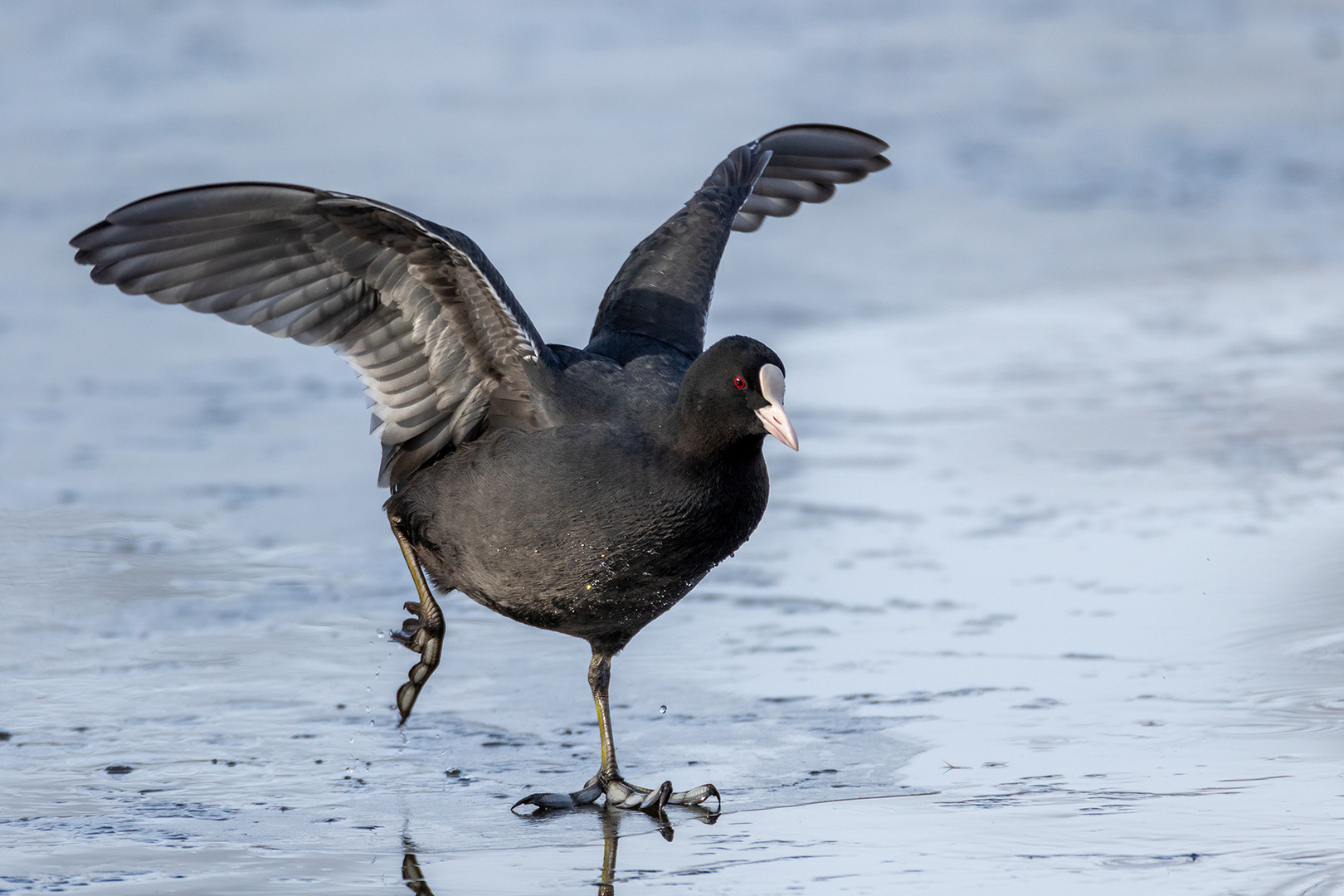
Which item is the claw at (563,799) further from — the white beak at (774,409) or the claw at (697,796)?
the white beak at (774,409)

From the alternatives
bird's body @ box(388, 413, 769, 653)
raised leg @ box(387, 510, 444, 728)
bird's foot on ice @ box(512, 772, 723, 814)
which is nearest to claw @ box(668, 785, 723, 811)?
bird's foot on ice @ box(512, 772, 723, 814)

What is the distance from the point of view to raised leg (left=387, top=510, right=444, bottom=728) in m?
4.99

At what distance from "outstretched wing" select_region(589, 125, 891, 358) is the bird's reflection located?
1355 mm

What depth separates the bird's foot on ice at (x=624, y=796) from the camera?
4.34 m

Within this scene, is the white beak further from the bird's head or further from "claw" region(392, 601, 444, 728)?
"claw" region(392, 601, 444, 728)

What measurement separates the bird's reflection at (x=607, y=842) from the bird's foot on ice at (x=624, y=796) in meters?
0.02

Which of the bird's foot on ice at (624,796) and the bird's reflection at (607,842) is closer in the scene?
the bird's reflection at (607,842)

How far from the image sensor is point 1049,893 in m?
3.57

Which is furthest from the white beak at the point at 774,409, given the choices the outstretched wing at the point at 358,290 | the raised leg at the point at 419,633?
the raised leg at the point at 419,633

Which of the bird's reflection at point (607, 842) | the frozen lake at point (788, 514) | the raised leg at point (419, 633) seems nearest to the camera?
the bird's reflection at point (607, 842)

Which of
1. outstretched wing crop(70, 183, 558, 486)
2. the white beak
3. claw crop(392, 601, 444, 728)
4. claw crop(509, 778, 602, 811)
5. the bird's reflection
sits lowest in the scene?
the bird's reflection

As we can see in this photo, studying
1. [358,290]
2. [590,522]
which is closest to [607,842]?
[590,522]

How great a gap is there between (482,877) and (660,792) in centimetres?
68

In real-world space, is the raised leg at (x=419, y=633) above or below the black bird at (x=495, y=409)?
below
